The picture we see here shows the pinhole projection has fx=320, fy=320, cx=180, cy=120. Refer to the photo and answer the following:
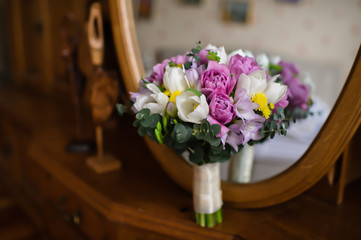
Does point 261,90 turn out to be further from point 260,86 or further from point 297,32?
point 297,32

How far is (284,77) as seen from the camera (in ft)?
2.49

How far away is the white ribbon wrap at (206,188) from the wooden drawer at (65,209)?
286 millimetres

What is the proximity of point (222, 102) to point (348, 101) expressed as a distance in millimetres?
258

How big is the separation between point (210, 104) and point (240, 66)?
0.10 m

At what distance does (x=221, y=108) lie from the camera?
0.55 meters

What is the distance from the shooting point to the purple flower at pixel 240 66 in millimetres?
588

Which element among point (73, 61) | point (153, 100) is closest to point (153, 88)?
point (153, 100)

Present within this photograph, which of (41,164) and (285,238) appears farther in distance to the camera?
(41,164)

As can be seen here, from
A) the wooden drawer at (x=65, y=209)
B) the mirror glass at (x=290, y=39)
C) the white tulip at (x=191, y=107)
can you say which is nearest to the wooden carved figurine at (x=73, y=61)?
the wooden drawer at (x=65, y=209)

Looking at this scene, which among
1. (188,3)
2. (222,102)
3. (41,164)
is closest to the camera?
(222,102)

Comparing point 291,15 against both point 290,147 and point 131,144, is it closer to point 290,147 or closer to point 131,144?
point 290,147

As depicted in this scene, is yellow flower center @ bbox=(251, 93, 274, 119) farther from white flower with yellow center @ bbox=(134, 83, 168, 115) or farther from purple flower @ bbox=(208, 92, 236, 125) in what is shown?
white flower with yellow center @ bbox=(134, 83, 168, 115)

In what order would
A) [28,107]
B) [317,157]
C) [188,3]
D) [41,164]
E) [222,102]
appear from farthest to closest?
[28,107], [41,164], [188,3], [317,157], [222,102]

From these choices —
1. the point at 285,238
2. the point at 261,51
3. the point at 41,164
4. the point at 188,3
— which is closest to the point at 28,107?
the point at 41,164
